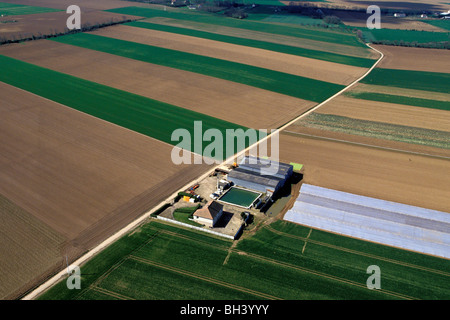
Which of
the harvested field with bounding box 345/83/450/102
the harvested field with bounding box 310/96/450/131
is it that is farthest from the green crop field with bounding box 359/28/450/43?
the harvested field with bounding box 310/96/450/131

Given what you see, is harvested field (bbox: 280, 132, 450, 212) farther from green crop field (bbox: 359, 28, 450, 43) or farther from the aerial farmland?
green crop field (bbox: 359, 28, 450, 43)

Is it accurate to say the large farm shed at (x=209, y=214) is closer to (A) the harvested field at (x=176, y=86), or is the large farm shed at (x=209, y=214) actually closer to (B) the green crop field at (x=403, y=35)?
(A) the harvested field at (x=176, y=86)

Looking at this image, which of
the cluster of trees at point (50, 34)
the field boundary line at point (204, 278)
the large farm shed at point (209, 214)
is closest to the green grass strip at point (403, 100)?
the large farm shed at point (209, 214)

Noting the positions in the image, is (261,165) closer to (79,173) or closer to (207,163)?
(207,163)

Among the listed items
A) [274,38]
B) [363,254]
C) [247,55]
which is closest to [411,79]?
[247,55]

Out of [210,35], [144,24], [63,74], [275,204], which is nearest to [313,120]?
[275,204]
